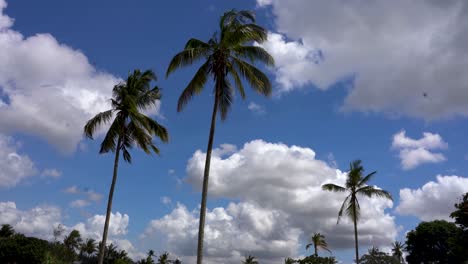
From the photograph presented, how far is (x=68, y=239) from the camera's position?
112 meters

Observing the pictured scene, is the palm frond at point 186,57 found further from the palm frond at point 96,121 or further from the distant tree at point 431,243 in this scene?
the distant tree at point 431,243

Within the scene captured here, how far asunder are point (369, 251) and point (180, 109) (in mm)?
86960

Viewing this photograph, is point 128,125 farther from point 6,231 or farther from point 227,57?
point 6,231

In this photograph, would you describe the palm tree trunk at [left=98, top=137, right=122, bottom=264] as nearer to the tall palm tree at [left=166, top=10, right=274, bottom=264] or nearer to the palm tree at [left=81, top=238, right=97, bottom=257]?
the tall palm tree at [left=166, top=10, right=274, bottom=264]

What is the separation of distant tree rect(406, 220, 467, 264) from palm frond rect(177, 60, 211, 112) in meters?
66.3

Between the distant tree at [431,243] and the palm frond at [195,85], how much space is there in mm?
66344

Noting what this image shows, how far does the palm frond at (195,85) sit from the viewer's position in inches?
766

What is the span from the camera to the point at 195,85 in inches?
777

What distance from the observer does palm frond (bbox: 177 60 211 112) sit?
→ 19.5m

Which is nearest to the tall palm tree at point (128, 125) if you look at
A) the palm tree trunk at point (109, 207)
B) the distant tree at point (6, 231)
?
the palm tree trunk at point (109, 207)

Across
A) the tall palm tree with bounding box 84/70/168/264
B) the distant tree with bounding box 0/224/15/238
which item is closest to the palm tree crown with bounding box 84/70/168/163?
the tall palm tree with bounding box 84/70/168/264

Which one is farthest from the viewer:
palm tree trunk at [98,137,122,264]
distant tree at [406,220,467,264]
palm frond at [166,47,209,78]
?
distant tree at [406,220,467,264]

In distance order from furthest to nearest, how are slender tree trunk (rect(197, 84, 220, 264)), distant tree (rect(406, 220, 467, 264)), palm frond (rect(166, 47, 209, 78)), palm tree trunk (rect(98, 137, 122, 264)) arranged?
distant tree (rect(406, 220, 467, 264))
palm tree trunk (rect(98, 137, 122, 264))
palm frond (rect(166, 47, 209, 78))
slender tree trunk (rect(197, 84, 220, 264))

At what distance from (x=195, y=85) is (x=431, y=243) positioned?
69422 millimetres
